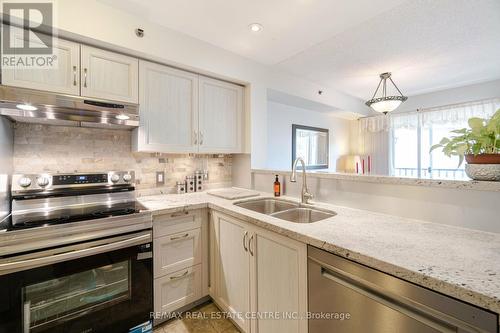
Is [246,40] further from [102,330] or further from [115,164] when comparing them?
[102,330]

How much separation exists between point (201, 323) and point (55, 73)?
2087mm

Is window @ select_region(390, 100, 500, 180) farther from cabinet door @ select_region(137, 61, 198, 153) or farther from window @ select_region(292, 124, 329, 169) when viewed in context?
cabinet door @ select_region(137, 61, 198, 153)

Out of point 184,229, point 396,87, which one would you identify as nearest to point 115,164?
point 184,229

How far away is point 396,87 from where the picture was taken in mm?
3527

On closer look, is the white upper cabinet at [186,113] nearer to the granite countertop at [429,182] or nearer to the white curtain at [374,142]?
the granite countertop at [429,182]

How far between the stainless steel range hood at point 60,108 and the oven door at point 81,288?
85 cm

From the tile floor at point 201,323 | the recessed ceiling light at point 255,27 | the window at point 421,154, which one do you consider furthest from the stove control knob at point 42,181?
the window at point 421,154

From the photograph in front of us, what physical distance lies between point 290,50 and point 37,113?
86.6 inches

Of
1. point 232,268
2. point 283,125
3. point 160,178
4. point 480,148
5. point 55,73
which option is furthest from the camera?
point 283,125

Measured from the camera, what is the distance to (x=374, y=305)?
82cm

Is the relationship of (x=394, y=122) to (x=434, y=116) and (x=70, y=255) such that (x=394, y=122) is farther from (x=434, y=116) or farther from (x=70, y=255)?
(x=70, y=255)

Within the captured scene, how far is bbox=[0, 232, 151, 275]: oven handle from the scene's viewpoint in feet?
3.56

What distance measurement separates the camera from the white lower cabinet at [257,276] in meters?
1.12

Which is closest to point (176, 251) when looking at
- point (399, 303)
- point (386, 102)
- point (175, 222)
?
point (175, 222)
